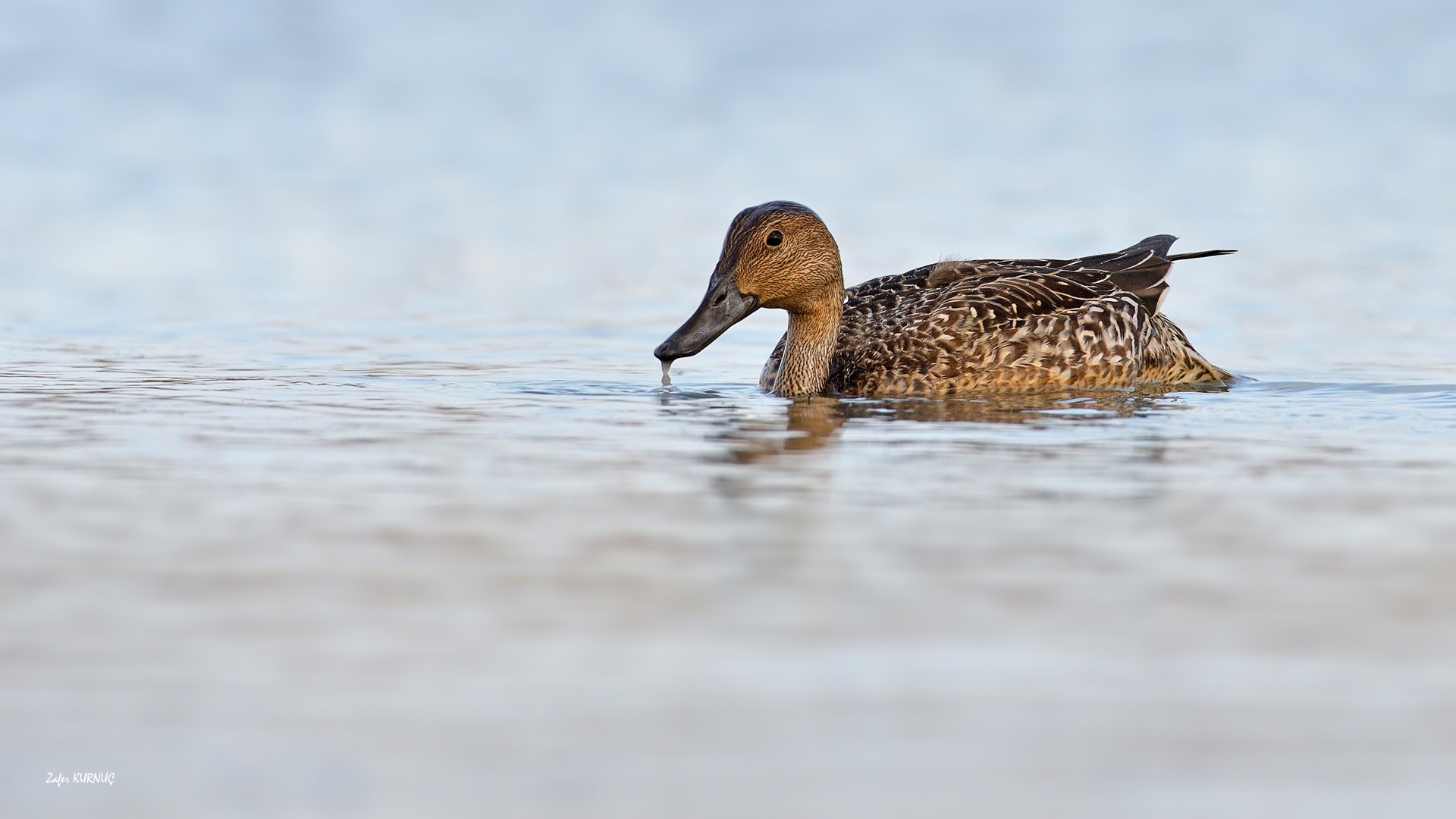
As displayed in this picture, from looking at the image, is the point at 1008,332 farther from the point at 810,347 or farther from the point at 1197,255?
the point at 1197,255

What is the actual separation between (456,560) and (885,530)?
116cm

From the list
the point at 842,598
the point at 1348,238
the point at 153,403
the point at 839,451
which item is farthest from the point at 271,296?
the point at 842,598

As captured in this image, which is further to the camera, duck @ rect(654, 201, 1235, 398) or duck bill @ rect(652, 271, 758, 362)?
duck @ rect(654, 201, 1235, 398)

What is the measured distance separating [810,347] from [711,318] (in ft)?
2.06

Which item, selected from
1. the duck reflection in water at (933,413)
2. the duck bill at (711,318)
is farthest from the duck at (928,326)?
the duck reflection in water at (933,413)

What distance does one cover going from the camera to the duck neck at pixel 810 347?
935cm

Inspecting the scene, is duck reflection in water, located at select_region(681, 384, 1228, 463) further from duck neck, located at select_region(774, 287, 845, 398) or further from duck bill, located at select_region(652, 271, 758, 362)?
duck bill, located at select_region(652, 271, 758, 362)

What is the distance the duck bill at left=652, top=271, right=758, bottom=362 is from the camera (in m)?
8.95

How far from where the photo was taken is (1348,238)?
14.7m

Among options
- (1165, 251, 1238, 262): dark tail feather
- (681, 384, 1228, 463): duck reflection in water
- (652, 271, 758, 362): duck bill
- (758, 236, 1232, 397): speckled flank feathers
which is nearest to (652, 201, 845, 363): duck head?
(652, 271, 758, 362): duck bill

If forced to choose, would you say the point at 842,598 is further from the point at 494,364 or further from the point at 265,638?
the point at 494,364

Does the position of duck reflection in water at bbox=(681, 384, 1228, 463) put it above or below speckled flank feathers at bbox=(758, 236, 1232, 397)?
below

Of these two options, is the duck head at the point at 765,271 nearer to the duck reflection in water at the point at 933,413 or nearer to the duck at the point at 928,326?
the duck at the point at 928,326

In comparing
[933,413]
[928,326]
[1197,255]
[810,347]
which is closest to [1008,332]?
[928,326]
